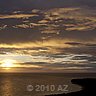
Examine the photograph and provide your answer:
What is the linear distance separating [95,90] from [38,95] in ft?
217

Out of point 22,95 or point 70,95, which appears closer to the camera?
point 70,95

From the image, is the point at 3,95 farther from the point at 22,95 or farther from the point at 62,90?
the point at 62,90

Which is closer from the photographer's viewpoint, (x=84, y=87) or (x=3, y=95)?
(x=84, y=87)

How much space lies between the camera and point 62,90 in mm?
118562

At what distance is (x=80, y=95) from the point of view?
5394 centimetres

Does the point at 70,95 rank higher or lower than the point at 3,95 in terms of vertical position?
higher

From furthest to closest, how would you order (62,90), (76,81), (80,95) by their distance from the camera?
1. (62,90)
2. (76,81)
3. (80,95)

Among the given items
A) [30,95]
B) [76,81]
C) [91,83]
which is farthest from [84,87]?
[30,95]

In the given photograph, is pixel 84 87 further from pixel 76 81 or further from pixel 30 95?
pixel 30 95

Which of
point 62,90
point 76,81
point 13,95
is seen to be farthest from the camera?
point 13,95

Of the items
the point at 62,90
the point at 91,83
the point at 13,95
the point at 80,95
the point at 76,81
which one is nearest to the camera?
the point at 80,95

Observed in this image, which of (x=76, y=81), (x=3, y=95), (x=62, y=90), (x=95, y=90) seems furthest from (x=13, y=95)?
(x=95, y=90)

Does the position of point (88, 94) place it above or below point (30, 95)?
above

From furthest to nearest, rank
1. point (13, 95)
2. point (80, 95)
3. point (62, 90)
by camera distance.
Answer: point (13, 95) < point (62, 90) < point (80, 95)
